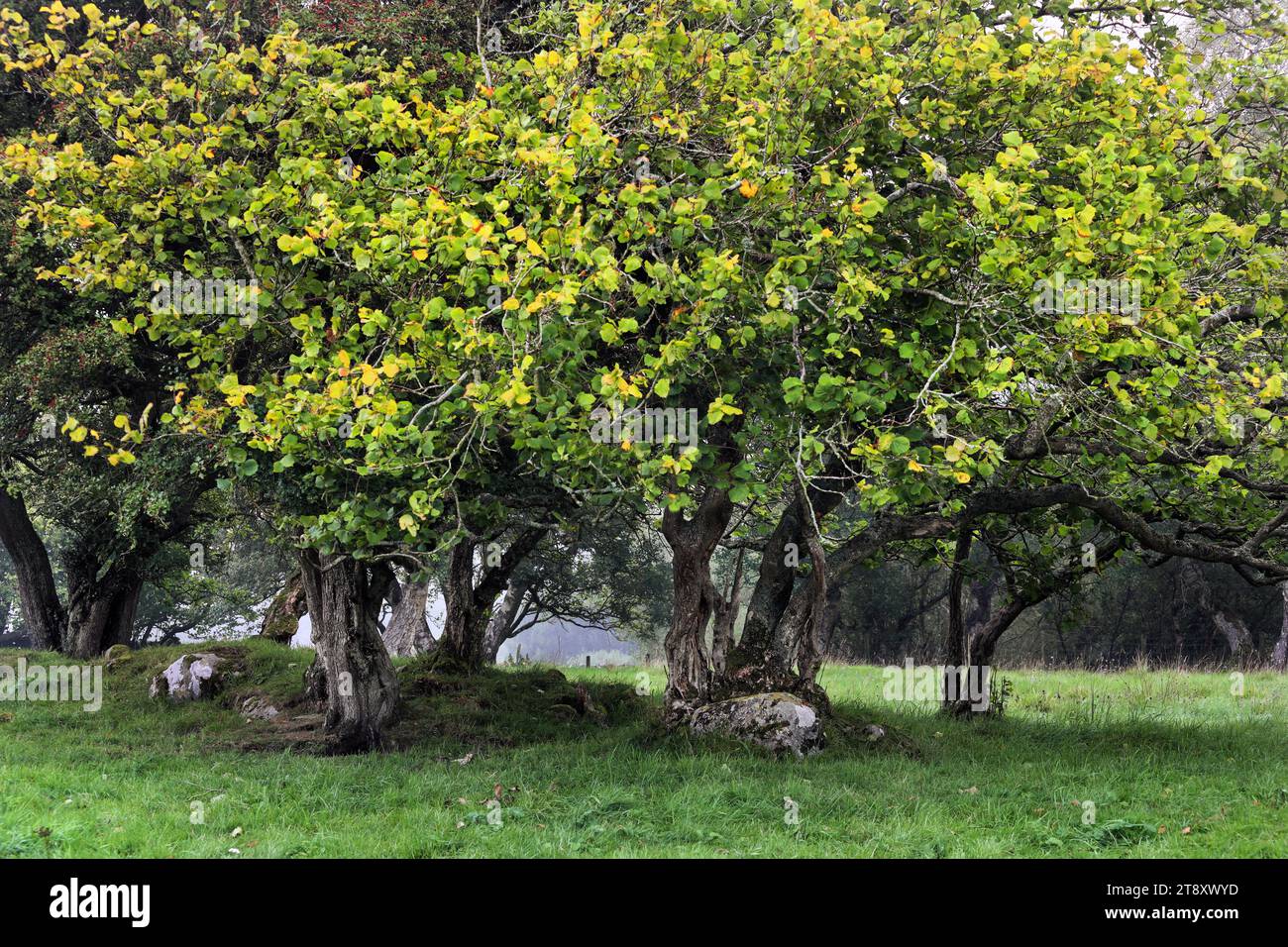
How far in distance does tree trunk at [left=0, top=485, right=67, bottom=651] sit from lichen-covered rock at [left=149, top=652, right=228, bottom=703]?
614 cm

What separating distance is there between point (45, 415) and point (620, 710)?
11211 mm

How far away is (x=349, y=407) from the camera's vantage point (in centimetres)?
1038

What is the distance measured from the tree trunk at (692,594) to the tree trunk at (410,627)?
18.1 metres

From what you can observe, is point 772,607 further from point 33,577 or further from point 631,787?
point 33,577

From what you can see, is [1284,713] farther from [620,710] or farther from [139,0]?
[139,0]

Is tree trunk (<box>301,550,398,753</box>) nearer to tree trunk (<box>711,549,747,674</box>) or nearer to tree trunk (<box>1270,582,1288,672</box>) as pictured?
tree trunk (<box>711,549,747,674</box>)

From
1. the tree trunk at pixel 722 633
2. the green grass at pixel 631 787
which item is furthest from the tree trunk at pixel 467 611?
the tree trunk at pixel 722 633

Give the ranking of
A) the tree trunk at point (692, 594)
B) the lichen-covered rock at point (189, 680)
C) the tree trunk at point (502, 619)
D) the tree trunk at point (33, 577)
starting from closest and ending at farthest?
1. the tree trunk at point (692, 594)
2. the lichen-covered rock at point (189, 680)
3. the tree trunk at point (33, 577)
4. the tree trunk at point (502, 619)

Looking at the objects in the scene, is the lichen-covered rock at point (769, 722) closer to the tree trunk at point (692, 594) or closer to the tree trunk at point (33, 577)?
the tree trunk at point (692, 594)

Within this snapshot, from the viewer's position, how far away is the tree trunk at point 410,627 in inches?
1282

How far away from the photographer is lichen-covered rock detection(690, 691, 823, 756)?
14.0 m

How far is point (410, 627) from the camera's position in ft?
109

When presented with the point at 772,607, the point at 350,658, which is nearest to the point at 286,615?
the point at 350,658

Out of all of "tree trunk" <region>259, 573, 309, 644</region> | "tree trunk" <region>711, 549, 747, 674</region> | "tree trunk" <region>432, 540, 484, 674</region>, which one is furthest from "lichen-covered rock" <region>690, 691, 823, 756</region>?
"tree trunk" <region>259, 573, 309, 644</region>
